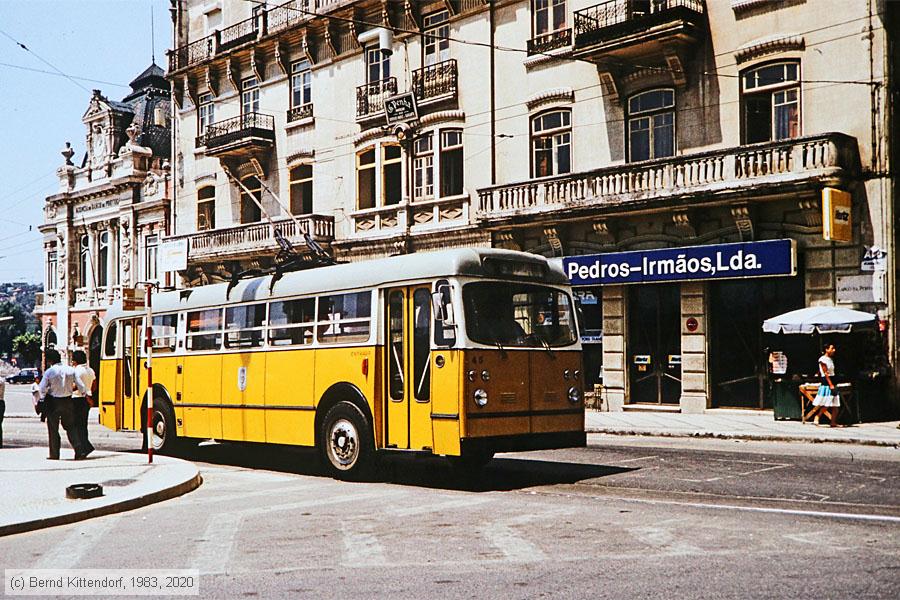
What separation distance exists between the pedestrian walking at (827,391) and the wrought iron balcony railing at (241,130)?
23.7 m

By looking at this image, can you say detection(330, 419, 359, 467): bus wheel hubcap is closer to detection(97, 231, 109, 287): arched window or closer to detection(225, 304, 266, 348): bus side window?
detection(225, 304, 266, 348): bus side window

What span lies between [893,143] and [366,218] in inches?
689

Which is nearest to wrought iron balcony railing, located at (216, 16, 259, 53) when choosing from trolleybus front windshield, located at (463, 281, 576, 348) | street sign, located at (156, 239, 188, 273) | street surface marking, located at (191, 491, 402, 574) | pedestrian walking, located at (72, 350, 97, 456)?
street sign, located at (156, 239, 188, 273)

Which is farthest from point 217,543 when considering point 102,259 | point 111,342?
point 102,259

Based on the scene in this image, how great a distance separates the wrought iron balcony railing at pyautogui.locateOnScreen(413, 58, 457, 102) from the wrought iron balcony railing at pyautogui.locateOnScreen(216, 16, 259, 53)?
9.73 meters

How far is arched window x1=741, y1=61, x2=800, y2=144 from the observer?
2356cm

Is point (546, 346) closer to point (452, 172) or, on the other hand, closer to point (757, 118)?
point (757, 118)

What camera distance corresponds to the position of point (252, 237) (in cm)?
3688

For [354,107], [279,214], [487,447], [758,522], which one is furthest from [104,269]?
[758,522]

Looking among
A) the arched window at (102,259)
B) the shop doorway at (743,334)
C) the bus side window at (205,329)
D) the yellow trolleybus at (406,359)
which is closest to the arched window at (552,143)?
the shop doorway at (743,334)

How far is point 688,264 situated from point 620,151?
3.97 metres

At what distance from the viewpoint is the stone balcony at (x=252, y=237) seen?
34.8 metres

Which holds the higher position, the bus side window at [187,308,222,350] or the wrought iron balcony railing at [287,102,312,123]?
the wrought iron balcony railing at [287,102,312,123]

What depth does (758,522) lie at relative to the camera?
886cm
